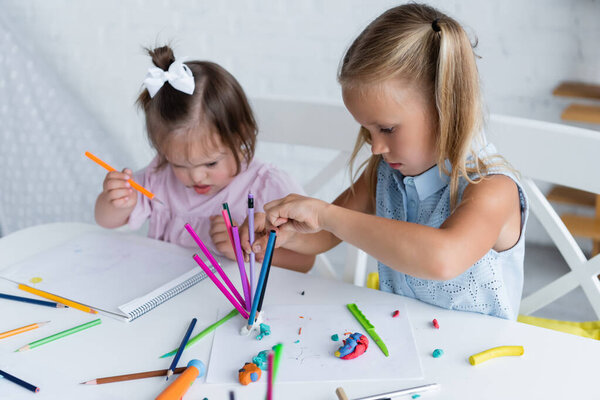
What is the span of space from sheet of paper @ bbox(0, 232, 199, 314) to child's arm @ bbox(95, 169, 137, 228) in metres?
0.08

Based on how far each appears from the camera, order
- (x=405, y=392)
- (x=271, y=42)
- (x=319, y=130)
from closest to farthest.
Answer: (x=405, y=392)
(x=319, y=130)
(x=271, y=42)

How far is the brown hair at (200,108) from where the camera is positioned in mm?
1122

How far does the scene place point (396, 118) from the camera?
32.4 inches

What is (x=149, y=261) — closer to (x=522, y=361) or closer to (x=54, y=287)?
(x=54, y=287)

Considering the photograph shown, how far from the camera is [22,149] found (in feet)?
7.27

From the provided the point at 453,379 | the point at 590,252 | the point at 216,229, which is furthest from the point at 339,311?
the point at 590,252

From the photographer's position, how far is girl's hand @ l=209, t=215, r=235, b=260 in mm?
1007

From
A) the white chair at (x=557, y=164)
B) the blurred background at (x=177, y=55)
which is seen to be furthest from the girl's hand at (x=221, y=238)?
the blurred background at (x=177, y=55)

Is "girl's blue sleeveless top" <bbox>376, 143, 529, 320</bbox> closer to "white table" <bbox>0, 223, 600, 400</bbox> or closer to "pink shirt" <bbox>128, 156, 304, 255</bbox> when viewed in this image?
"white table" <bbox>0, 223, 600, 400</bbox>

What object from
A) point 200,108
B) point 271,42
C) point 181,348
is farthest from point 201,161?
point 271,42

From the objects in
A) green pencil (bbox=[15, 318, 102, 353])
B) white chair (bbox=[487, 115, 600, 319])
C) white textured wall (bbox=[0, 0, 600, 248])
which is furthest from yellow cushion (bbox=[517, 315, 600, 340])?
white textured wall (bbox=[0, 0, 600, 248])

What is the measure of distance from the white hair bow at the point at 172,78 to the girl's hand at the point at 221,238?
9.8 inches

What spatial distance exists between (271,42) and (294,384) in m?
1.65

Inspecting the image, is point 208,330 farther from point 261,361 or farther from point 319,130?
point 319,130
